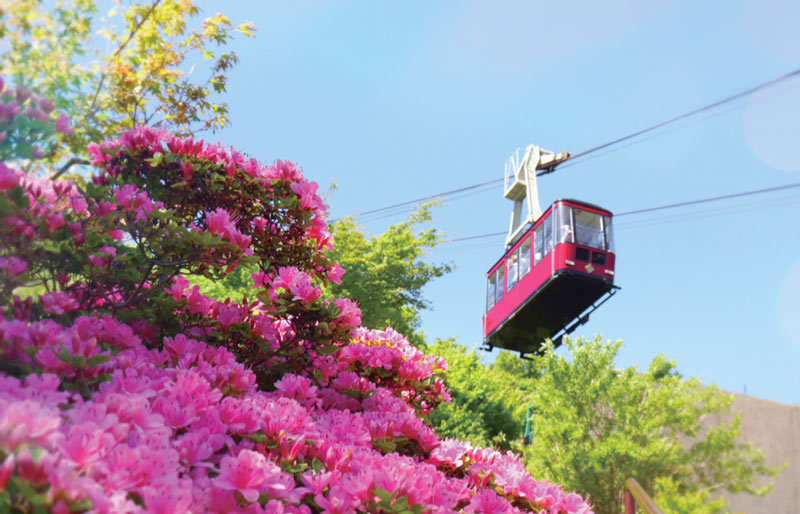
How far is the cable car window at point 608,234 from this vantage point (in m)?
Result: 13.0

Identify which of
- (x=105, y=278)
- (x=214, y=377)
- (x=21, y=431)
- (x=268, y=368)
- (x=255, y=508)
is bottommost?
(x=255, y=508)

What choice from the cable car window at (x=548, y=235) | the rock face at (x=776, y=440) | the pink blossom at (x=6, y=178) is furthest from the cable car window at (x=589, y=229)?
the pink blossom at (x=6, y=178)

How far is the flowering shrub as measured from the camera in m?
1.26

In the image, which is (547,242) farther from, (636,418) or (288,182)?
(288,182)

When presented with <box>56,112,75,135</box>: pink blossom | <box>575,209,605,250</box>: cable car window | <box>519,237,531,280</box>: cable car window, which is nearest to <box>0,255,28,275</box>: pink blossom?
<box>56,112,75,135</box>: pink blossom

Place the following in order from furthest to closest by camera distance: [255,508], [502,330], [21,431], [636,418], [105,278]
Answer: [502,330] → [636,418] → [105,278] → [255,508] → [21,431]

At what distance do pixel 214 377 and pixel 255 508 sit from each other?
2.69 feet

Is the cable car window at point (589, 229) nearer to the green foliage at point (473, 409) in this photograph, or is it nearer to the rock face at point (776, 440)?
the green foliage at point (473, 409)

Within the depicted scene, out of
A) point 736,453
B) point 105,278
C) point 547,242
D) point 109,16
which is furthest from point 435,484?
point 736,453

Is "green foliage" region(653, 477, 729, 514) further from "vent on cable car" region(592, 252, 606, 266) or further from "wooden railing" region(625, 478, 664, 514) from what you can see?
"wooden railing" region(625, 478, 664, 514)

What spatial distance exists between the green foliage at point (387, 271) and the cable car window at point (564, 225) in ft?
19.5

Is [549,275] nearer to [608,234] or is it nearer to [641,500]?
[608,234]

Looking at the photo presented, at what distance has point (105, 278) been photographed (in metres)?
2.65

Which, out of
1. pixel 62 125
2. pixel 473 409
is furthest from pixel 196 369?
pixel 473 409
